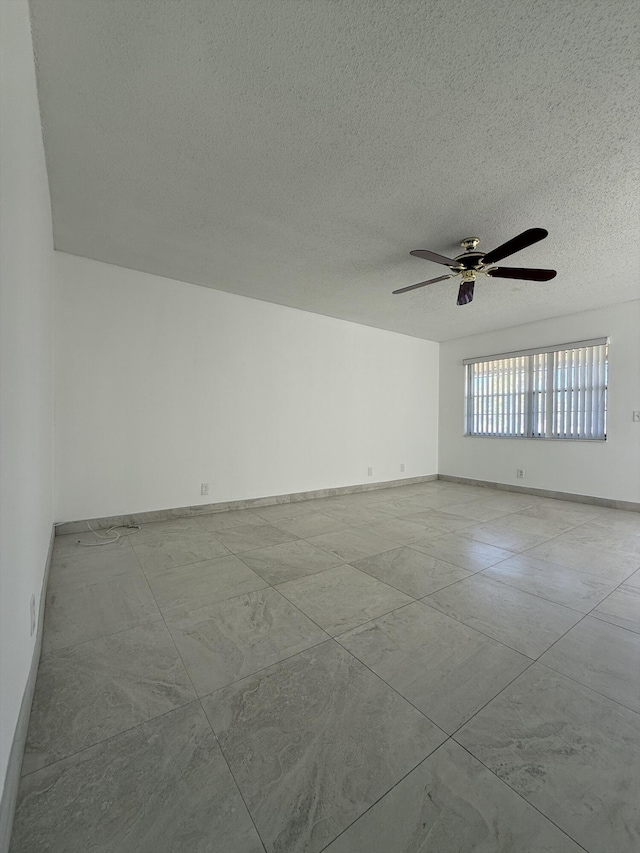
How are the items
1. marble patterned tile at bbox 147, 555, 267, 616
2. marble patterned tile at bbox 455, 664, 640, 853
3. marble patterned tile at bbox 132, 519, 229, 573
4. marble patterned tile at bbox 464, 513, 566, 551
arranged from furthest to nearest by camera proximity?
1. marble patterned tile at bbox 464, 513, 566, 551
2. marble patterned tile at bbox 132, 519, 229, 573
3. marble patterned tile at bbox 147, 555, 267, 616
4. marble patterned tile at bbox 455, 664, 640, 853

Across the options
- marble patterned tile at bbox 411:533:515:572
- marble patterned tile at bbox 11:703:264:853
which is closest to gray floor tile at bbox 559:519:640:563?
marble patterned tile at bbox 411:533:515:572

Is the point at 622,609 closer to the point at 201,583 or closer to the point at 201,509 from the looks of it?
the point at 201,583

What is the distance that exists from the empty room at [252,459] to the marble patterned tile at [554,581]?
3 centimetres

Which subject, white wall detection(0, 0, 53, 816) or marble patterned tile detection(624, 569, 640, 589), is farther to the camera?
marble patterned tile detection(624, 569, 640, 589)

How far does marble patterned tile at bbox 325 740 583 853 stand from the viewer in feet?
2.96

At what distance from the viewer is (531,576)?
8.20 feet

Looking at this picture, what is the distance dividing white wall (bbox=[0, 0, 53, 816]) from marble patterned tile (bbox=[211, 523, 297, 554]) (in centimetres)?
161

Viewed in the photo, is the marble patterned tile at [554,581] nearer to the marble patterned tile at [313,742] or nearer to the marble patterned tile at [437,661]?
A: the marble patterned tile at [437,661]

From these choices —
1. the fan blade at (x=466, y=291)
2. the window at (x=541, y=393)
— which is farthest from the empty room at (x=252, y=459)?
the window at (x=541, y=393)

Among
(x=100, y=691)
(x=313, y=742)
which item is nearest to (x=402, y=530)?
(x=313, y=742)

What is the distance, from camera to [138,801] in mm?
991

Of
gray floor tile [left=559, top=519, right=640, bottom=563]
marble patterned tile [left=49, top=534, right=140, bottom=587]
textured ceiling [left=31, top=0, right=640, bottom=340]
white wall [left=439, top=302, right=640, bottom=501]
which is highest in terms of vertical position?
textured ceiling [left=31, top=0, right=640, bottom=340]

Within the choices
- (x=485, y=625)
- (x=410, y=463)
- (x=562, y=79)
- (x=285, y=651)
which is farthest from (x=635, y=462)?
(x=285, y=651)

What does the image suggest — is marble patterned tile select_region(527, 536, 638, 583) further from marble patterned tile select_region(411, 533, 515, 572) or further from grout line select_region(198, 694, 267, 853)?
grout line select_region(198, 694, 267, 853)
